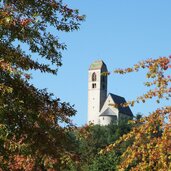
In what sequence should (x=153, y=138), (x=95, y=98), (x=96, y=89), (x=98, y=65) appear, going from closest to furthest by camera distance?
1. (x=153, y=138)
2. (x=95, y=98)
3. (x=96, y=89)
4. (x=98, y=65)

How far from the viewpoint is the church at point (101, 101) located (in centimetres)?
14062

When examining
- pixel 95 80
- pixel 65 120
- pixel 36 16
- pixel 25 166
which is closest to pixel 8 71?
pixel 36 16

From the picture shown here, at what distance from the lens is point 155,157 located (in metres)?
9.07

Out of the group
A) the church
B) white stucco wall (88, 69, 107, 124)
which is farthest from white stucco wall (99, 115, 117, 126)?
white stucco wall (88, 69, 107, 124)

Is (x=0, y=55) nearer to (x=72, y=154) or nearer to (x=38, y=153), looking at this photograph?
(x=38, y=153)

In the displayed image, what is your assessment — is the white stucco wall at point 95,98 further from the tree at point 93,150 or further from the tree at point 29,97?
the tree at point 29,97

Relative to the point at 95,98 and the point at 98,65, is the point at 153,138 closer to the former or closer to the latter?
the point at 95,98

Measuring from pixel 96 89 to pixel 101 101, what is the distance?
6.75 metres

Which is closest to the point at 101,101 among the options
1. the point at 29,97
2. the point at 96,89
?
the point at 96,89

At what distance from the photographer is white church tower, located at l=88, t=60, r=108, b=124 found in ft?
479

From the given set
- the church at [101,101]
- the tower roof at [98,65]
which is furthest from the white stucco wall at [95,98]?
the tower roof at [98,65]

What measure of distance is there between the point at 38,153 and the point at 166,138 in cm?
372

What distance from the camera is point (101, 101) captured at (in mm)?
149625

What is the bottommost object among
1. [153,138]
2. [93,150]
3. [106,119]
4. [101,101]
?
[153,138]
